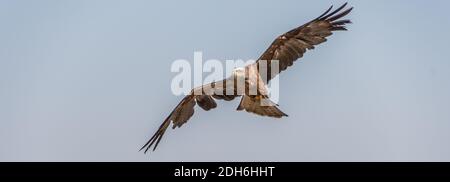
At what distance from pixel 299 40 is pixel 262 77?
3.37 feet

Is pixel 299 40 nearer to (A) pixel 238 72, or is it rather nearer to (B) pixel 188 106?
(A) pixel 238 72

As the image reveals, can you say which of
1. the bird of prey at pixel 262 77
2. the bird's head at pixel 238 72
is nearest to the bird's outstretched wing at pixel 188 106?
the bird of prey at pixel 262 77

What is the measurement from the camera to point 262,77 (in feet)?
41.6

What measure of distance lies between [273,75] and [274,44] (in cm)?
70

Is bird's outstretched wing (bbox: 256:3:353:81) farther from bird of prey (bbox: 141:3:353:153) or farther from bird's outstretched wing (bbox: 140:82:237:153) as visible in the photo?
bird's outstretched wing (bbox: 140:82:237:153)

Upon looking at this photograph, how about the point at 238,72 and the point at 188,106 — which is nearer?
the point at 238,72

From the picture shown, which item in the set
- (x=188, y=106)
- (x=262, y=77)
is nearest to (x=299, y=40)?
(x=262, y=77)

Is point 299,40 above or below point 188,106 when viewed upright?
above

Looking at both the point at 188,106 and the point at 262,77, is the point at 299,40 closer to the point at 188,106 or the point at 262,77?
the point at 262,77

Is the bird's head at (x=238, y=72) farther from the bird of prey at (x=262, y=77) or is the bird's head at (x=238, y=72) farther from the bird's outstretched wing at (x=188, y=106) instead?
the bird's outstretched wing at (x=188, y=106)
